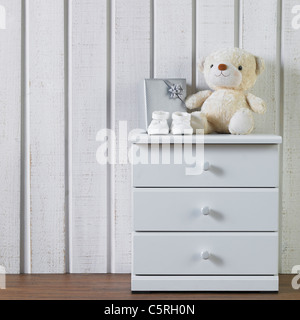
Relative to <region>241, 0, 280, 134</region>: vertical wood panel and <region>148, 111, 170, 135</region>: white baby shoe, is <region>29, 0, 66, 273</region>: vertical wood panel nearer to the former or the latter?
<region>148, 111, 170, 135</region>: white baby shoe

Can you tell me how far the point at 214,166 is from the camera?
1665 millimetres

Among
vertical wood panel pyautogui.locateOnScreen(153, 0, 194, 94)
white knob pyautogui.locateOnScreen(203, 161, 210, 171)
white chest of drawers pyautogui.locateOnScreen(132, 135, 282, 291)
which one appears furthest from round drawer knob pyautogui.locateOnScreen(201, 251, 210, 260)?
vertical wood panel pyautogui.locateOnScreen(153, 0, 194, 94)

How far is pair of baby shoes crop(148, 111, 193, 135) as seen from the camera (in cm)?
171

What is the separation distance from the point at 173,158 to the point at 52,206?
564 mm

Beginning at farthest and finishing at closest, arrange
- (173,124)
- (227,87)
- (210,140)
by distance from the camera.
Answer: (227,87) → (173,124) → (210,140)

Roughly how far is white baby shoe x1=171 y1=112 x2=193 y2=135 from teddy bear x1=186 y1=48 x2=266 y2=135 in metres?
0.06

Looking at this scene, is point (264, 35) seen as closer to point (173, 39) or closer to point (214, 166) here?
point (173, 39)

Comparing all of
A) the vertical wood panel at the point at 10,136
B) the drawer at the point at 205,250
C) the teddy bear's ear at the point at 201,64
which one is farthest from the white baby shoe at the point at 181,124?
the vertical wood panel at the point at 10,136

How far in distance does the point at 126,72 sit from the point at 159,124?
0.32 meters

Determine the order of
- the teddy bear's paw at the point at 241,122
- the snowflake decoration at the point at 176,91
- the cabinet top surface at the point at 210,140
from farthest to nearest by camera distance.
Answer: the snowflake decoration at the point at 176,91, the teddy bear's paw at the point at 241,122, the cabinet top surface at the point at 210,140

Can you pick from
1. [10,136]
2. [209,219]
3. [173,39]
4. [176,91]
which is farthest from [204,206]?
[10,136]

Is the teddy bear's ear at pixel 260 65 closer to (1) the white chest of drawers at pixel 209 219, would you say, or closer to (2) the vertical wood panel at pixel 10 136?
(1) the white chest of drawers at pixel 209 219

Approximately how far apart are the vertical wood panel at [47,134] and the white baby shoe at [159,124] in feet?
1.30

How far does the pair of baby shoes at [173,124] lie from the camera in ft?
5.62
